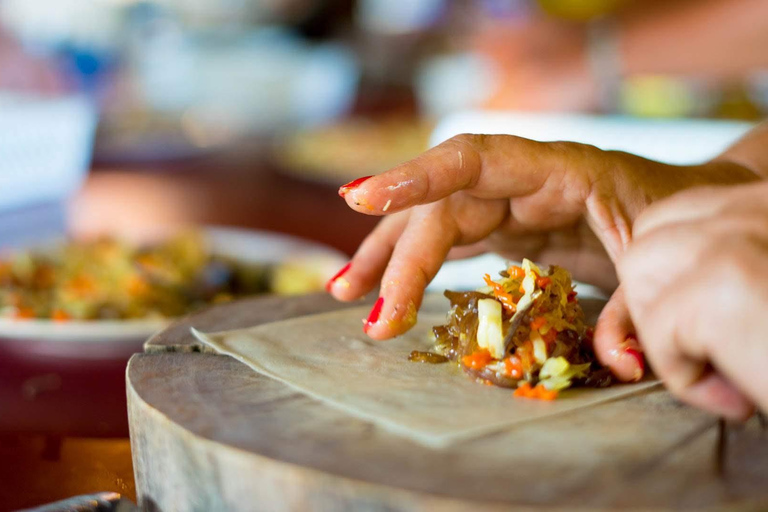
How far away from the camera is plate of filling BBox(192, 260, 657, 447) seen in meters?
0.78

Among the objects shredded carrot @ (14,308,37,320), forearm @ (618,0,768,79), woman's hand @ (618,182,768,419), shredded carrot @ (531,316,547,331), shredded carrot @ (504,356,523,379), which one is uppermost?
forearm @ (618,0,768,79)

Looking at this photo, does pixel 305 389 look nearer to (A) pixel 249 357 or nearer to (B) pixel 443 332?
(A) pixel 249 357

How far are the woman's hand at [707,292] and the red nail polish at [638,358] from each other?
0.11 meters

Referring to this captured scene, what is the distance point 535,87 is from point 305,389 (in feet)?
15.2

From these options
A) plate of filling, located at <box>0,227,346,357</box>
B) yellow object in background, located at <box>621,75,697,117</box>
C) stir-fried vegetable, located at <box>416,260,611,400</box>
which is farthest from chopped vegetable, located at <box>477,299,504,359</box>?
yellow object in background, located at <box>621,75,697,117</box>

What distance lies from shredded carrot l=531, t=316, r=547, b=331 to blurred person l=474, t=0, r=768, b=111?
10.3ft

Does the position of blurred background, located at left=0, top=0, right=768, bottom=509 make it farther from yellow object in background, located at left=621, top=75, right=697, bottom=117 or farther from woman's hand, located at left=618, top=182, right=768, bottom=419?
woman's hand, located at left=618, top=182, right=768, bottom=419

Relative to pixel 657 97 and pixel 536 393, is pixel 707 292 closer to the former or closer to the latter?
pixel 536 393

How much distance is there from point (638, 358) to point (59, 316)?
118 cm

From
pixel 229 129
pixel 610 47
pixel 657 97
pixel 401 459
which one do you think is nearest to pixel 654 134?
pixel 657 97

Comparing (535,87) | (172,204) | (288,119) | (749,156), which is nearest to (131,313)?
(749,156)

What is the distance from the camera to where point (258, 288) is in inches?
82.6

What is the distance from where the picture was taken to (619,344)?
2.99 ft

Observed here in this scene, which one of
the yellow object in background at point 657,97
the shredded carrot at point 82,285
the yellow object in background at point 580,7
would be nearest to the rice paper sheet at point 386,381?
the shredded carrot at point 82,285
